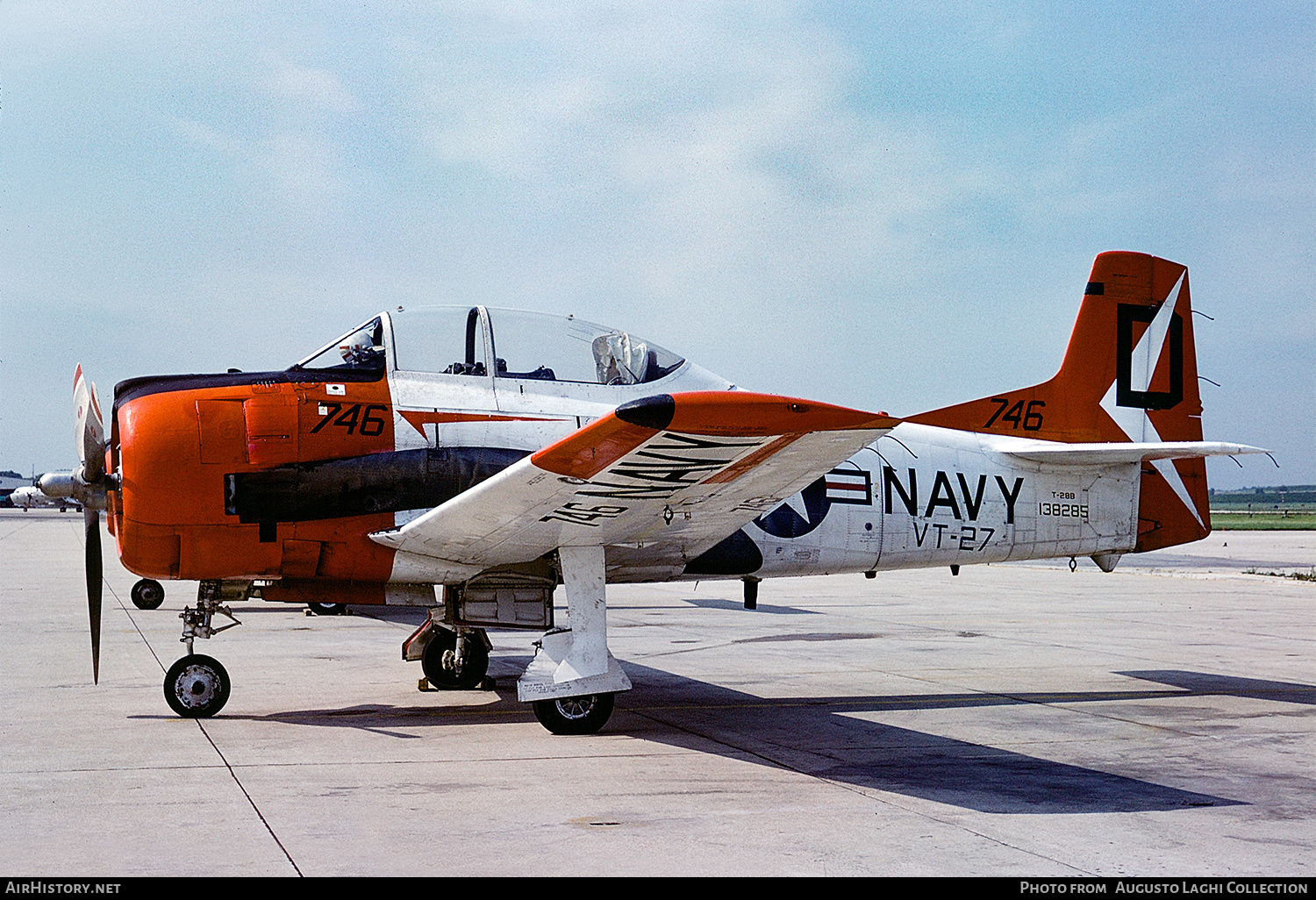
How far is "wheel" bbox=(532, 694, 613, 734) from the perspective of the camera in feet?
26.2

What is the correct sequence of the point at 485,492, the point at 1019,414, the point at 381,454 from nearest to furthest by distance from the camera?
the point at 485,492
the point at 381,454
the point at 1019,414

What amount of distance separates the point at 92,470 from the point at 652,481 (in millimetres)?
4273

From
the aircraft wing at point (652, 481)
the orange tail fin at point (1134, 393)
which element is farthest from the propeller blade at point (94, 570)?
the orange tail fin at point (1134, 393)

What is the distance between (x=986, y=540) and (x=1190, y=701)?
2166 mm

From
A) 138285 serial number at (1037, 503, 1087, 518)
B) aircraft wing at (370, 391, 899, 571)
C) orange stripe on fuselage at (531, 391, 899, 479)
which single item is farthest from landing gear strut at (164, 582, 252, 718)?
138285 serial number at (1037, 503, 1087, 518)

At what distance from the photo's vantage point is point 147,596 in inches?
736

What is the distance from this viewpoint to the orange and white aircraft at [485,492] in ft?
24.2

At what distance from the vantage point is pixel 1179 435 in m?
12.2

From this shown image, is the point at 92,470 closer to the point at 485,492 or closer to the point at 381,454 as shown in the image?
the point at 381,454

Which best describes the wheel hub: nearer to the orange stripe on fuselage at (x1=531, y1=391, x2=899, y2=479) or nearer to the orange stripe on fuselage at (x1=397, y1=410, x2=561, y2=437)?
the orange stripe on fuselage at (x1=397, y1=410, x2=561, y2=437)

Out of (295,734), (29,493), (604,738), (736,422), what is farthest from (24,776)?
(29,493)

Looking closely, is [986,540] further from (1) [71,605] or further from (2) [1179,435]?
(1) [71,605]

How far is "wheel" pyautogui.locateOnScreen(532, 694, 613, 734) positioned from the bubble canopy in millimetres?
2381
